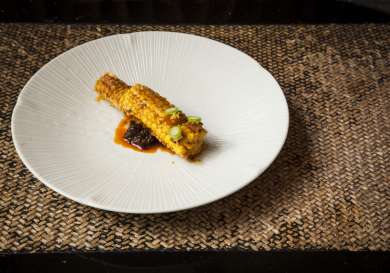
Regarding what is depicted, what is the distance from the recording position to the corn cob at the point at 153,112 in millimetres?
1517

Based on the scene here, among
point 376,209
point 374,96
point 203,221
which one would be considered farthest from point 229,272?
point 374,96

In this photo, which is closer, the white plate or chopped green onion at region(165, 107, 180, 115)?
the white plate

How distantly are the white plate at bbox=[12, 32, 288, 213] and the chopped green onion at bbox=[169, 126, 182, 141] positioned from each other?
63 mm

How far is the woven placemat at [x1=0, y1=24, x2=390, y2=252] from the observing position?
138 cm

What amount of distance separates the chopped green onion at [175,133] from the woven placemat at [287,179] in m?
0.22

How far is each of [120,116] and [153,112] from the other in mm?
145

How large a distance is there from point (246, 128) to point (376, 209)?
44cm
